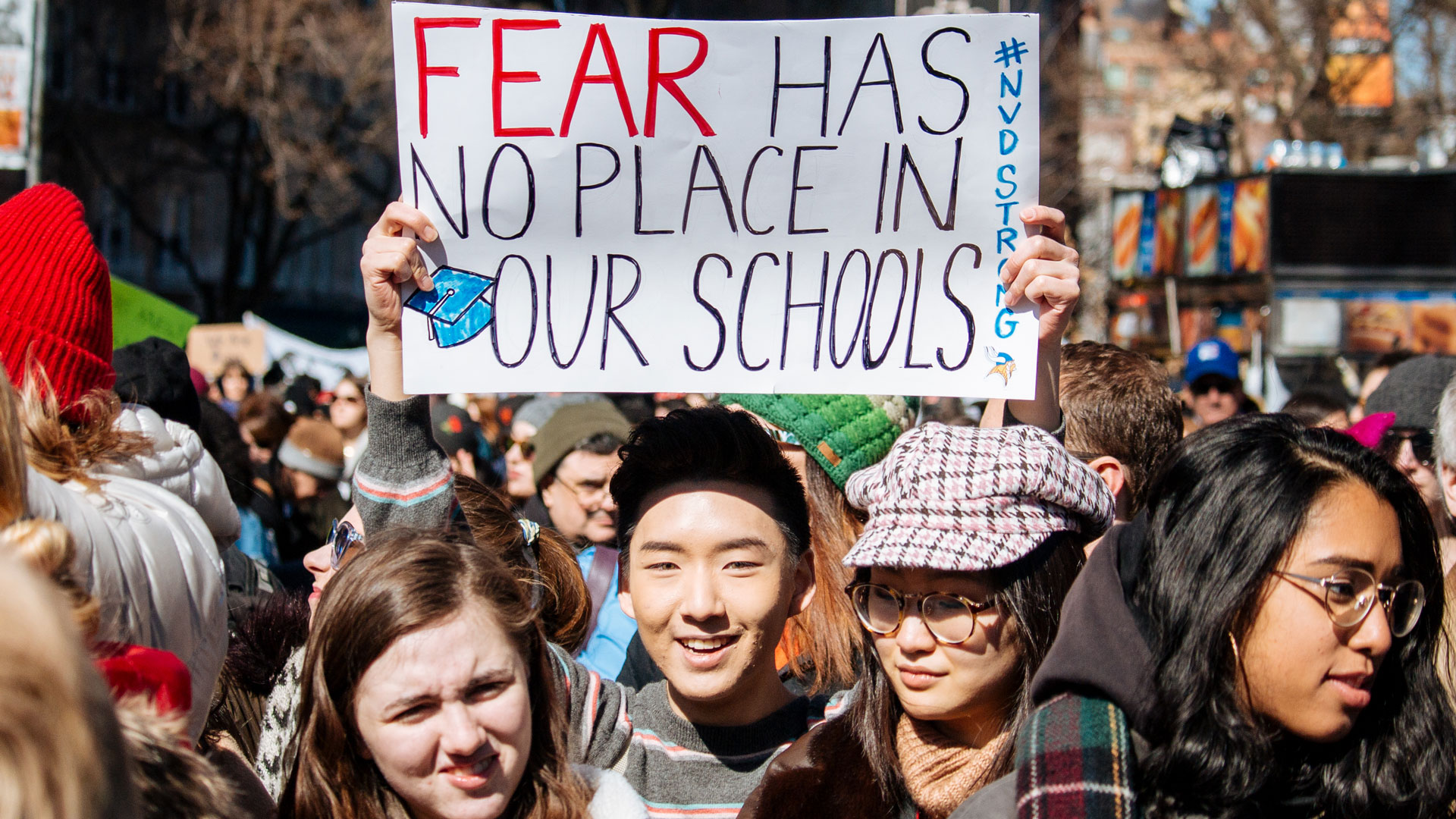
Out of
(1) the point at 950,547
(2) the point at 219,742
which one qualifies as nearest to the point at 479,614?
(2) the point at 219,742

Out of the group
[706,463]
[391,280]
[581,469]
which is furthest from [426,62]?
[581,469]

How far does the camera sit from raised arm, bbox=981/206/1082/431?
2.48 meters

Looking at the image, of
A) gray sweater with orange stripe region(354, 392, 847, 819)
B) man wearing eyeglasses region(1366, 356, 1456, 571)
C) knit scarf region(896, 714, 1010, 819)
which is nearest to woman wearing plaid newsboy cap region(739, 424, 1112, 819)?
knit scarf region(896, 714, 1010, 819)

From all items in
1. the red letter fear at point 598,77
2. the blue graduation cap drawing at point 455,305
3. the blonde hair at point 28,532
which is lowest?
the blonde hair at point 28,532

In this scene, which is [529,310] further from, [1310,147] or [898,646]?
[1310,147]

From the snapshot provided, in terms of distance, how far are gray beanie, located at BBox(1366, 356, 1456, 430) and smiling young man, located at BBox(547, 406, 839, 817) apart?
9.02 feet

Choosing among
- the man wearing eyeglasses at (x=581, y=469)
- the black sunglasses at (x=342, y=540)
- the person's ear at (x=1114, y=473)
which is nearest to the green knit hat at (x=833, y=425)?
the person's ear at (x=1114, y=473)

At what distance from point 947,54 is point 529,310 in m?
0.96

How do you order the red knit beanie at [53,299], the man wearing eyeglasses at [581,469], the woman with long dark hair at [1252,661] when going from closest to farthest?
1. the woman with long dark hair at [1252,661]
2. the red knit beanie at [53,299]
3. the man wearing eyeglasses at [581,469]

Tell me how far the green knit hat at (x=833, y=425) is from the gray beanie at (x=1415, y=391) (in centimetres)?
217

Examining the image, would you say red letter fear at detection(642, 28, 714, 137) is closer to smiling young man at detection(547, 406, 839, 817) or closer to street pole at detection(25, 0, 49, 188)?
smiling young man at detection(547, 406, 839, 817)

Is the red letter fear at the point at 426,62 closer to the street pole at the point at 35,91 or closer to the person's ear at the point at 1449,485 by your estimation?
the person's ear at the point at 1449,485

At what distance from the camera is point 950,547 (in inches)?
81.6

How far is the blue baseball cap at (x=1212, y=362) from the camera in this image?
265 inches
